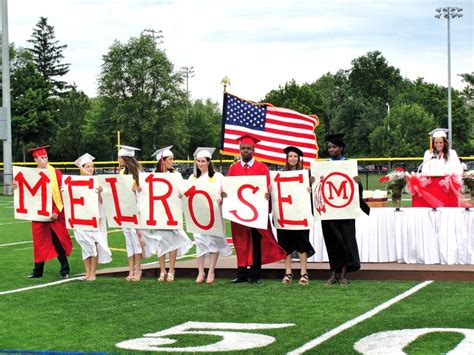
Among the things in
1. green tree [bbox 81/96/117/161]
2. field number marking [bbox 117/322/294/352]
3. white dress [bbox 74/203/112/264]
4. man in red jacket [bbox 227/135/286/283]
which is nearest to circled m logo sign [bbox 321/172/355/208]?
man in red jacket [bbox 227/135/286/283]

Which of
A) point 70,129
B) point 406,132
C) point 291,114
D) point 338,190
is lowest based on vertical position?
point 338,190

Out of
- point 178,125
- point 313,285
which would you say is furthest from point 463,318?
point 178,125

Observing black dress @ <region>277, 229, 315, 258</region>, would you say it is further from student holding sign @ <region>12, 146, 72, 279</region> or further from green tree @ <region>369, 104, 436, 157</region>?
green tree @ <region>369, 104, 436, 157</region>

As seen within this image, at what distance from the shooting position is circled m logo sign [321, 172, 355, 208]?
12.7m

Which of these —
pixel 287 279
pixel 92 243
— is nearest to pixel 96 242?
pixel 92 243

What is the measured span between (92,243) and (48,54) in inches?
4574

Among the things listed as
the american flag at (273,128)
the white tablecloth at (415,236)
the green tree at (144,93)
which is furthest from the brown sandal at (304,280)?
the green tree at (144,93)

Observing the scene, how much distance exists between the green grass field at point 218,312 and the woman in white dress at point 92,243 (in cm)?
27

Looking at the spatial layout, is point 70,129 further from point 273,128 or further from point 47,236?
point 47,236

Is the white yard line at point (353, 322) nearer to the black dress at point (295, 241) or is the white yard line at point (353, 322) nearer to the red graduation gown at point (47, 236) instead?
the black dress at point (295, 241)

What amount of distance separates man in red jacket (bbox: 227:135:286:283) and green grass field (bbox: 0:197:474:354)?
0.27 m

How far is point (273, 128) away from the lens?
55.9ft

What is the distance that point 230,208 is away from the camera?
1298cm

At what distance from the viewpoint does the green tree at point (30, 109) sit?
84.4 m
